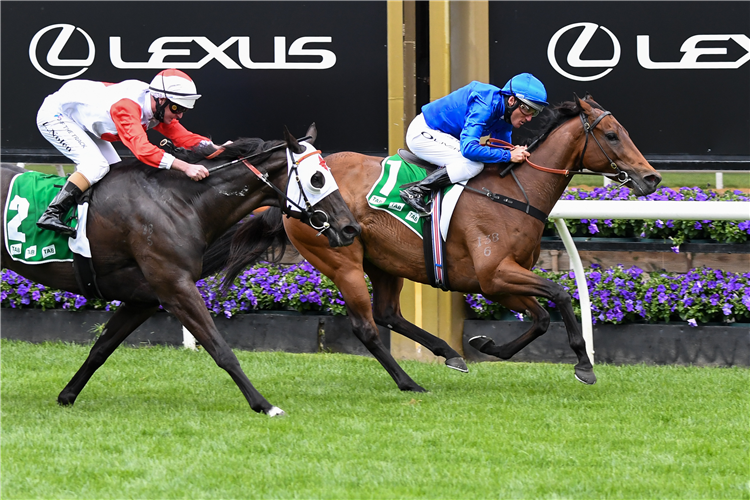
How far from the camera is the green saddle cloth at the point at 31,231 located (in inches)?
201

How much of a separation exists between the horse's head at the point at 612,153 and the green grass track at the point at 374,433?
125 centimetres

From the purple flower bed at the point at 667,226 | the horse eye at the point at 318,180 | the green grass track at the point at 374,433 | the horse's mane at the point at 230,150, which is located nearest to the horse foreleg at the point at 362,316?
the green grass track at the point at 374,433

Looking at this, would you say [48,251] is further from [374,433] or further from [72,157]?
[374,433]

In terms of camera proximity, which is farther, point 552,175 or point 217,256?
point 217,256

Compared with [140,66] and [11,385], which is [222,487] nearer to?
[11,385]

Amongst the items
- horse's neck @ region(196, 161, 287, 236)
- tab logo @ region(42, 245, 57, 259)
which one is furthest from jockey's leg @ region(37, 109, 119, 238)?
horse's neck @ region(196, 161, 287, 236)

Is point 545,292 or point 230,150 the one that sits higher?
point 230,150

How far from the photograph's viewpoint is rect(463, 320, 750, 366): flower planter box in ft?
21.5

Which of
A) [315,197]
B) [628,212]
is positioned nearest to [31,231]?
[315,197]

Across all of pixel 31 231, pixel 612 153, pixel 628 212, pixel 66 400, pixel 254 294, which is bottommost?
pixel 254 294

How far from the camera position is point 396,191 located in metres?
5.88

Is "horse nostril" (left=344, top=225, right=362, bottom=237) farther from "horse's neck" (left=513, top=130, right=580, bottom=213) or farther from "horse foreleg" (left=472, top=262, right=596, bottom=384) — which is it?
"horse's neck" (left=513, top=130, right=580, bottom=213)

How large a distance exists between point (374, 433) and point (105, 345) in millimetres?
1766

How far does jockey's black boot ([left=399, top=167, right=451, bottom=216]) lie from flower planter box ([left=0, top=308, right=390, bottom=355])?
65.9 inches
